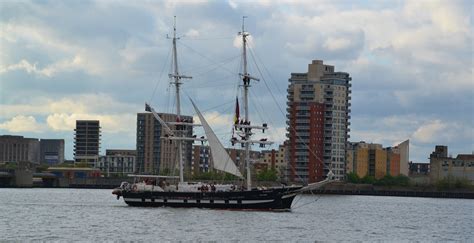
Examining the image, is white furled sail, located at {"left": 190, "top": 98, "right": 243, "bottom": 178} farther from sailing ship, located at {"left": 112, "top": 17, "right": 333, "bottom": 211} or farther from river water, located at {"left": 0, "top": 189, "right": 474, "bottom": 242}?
river water, located at {"left": 0, "top": 189, "right": 474, "bottom": 242}

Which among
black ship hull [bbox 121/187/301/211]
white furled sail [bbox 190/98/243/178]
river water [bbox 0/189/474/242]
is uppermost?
white furled sail [bbox 190/98/243/178]

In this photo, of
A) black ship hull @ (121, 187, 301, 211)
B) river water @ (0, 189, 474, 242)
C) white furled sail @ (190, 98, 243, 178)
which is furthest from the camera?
white furled sail @ (190, 98, 243, 178)

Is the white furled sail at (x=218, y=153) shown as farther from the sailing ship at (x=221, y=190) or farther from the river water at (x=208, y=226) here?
the river water at (x=208, y=226)

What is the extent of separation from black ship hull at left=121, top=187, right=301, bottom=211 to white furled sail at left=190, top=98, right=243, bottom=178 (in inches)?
269

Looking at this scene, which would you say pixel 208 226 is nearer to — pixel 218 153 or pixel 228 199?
pixel 228 199

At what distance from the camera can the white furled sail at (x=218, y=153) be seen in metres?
143

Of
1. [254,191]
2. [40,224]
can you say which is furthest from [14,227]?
[254,191]

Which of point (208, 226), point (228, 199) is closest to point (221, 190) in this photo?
point (228, 199)

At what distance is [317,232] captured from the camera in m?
105

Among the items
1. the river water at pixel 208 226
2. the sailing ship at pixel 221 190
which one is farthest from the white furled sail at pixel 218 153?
the river water at pixel 208 226

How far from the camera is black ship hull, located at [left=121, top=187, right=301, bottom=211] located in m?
136

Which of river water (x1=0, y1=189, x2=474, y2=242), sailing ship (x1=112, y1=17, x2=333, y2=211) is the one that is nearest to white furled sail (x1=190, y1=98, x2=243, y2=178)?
sailing ship (x1=112, y1=17, x2=333, y2=211)

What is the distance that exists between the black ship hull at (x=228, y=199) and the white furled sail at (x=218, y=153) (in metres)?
6.84

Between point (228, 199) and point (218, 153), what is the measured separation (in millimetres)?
10574
